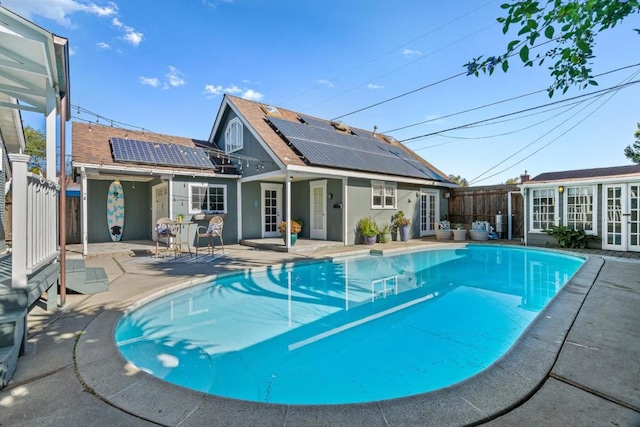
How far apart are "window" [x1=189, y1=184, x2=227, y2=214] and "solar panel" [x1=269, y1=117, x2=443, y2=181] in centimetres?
316

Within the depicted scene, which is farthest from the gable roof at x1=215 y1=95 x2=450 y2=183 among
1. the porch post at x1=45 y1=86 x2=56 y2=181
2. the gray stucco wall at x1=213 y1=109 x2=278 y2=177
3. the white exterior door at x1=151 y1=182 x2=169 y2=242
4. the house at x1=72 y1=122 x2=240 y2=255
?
the porch post at x1=45 y1=86 x2=56 y2=181

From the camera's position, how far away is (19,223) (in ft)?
8.72

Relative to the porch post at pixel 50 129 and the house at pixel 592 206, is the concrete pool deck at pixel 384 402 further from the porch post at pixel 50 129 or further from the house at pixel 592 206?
the house at pixel 592 206

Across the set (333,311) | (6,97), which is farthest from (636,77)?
(6,97)

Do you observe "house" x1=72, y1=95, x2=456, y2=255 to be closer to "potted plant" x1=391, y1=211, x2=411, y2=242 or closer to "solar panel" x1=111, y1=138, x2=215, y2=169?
"solar panel" x1=111, y1=138, x2=215, y2=169

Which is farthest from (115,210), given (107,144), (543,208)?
(543,208)

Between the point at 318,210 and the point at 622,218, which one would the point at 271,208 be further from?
the point at 622,218

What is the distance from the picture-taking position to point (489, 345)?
3693 mm

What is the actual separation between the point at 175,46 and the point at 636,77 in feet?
48.6

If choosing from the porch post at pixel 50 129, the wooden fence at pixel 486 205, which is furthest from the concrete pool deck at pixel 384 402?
the wooden fence at pixel 486 205

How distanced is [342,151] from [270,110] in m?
3.79

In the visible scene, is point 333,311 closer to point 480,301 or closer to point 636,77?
point 480,301

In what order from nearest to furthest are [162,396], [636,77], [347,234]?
[162,396] → [636,77] → [347,234]

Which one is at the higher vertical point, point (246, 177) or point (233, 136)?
point (233, 136)
